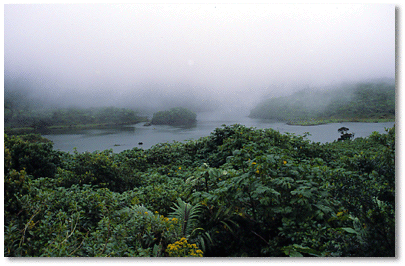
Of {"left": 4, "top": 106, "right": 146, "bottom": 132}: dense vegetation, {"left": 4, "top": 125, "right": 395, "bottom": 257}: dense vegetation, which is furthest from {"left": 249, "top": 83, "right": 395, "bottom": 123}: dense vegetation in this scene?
{"left": 4, "top": 106, "right": 146, "bottom": 132}: dense vegetation

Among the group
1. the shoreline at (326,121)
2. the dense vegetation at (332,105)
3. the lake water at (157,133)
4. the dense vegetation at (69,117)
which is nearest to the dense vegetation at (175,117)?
the lake water at (157,133)

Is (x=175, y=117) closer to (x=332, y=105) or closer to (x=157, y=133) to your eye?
(x=157, y=133)

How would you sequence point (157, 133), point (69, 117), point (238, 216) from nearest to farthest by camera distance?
1. point (238, 216)
2. point (69, 117)
3. point (157, 133)

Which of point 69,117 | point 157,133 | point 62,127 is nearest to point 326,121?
point 157,133

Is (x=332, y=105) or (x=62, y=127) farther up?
(x=332, y=105)

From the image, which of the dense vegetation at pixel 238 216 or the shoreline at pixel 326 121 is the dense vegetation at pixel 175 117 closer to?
the dense vegetation at pixel 238 216

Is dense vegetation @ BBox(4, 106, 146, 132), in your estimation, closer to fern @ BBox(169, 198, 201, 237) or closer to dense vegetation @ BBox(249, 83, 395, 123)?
fern @ BBox(169, 198, 201, 237)

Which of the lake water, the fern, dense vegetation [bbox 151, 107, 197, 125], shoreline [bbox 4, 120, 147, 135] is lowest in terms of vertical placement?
the fern
